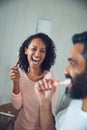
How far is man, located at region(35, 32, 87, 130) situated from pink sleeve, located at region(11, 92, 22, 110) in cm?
11

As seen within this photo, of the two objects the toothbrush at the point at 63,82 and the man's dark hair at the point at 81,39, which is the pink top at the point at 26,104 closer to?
the toothbrush at the point at 63,82

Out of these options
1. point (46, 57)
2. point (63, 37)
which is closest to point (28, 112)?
point (46, 57)

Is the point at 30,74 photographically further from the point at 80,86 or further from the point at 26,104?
the point at 80,86

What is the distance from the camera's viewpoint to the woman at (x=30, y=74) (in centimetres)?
110

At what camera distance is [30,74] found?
3.69ft

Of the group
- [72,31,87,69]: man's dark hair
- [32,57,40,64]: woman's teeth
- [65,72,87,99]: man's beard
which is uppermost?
[72,31,87,69]: man's dark hair

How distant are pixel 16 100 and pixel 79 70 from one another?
337 millimetres

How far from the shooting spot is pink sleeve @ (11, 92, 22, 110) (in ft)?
3.73

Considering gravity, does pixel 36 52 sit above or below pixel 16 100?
above

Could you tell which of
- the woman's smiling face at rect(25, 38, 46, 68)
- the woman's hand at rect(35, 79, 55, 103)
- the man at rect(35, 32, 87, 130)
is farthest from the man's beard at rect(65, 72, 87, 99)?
the woman's smiling face at rect(25, 38, 46, 68)

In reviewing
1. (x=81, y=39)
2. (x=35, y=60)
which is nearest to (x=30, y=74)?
(x=35, y=60)

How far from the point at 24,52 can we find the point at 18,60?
0.16 ft

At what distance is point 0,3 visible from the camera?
1225 millimetres

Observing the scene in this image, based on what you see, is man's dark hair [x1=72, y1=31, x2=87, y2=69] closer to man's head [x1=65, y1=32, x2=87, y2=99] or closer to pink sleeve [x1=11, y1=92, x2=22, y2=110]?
man's head [x1=65, y1=32, x2=87, y2=99]
